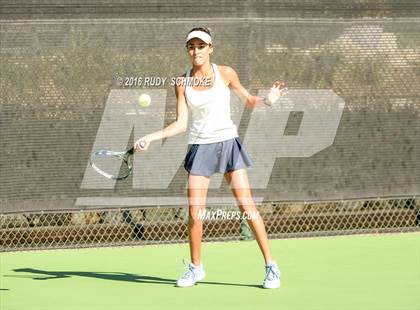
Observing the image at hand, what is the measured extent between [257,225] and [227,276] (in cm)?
88

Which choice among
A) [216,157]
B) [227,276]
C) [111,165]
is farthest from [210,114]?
[111,165]

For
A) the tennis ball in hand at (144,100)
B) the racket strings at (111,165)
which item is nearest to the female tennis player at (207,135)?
the tennis ball in hand at (144,100)

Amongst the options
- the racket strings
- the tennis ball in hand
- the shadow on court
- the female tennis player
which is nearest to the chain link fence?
the racket strings

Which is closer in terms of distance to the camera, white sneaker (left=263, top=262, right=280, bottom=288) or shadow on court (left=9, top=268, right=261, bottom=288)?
white sneaker (left=263, top=262, right=280, bottom=288)

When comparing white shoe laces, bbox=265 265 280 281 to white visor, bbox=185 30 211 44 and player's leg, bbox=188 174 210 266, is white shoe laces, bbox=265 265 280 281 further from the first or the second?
white visor, bbox=185 30 211 44

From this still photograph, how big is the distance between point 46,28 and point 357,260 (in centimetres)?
325

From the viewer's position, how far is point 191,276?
287 inches

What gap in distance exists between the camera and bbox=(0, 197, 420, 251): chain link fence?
30.6 ft

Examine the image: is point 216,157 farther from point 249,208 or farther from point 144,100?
point 144,100

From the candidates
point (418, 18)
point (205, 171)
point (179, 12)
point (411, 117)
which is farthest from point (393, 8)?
point (205, 171)

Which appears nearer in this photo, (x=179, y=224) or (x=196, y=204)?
(x=196, y=204)

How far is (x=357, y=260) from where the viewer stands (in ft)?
27.8

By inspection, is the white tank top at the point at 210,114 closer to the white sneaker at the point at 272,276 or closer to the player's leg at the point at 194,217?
the player's leg at the point at 194,217

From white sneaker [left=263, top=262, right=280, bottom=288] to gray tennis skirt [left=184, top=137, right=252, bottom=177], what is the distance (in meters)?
0.70
